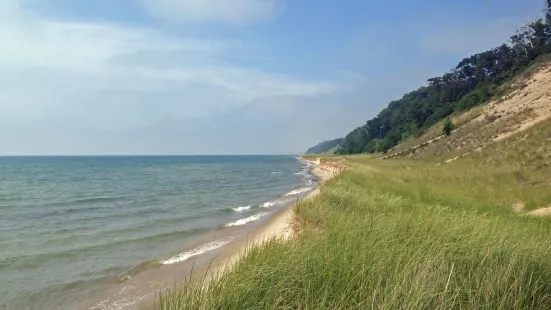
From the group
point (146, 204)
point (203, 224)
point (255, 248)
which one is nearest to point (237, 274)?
point (255, 248)

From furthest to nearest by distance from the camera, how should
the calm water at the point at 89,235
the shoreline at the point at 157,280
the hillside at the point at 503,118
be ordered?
1. the hillside at the point at 503,118
2. the calm water at the point at 89,235
3. the shoreline at the point at 157,280

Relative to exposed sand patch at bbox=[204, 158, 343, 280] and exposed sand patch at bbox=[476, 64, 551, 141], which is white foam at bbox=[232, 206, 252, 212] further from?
exposed sand patch at bbox=[476, 64, 551, 141]

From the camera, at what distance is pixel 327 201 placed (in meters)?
14.7

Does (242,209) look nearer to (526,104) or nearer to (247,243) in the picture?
(247,243)

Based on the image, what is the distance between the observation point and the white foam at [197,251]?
12.9 metres

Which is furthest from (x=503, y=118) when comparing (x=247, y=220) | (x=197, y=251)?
(x=197, y=251)

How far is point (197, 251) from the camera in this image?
1420 cm

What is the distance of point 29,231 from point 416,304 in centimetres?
1832

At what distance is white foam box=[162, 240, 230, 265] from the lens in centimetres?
1289

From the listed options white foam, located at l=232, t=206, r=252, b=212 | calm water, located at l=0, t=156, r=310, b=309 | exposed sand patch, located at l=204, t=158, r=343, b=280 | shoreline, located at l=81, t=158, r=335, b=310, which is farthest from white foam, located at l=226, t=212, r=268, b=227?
shoreline, located at l=81, t=158, r=335, b=310

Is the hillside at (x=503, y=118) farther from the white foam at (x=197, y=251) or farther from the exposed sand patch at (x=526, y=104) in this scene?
the white foam at (x=197, y=251)

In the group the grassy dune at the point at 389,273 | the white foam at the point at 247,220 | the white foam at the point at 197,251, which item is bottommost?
the white foam at the point at 247,220

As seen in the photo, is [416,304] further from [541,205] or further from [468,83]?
[468,83]

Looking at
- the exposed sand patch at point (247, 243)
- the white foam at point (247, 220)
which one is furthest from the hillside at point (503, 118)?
the exposed sand patch at point (247, 243)
